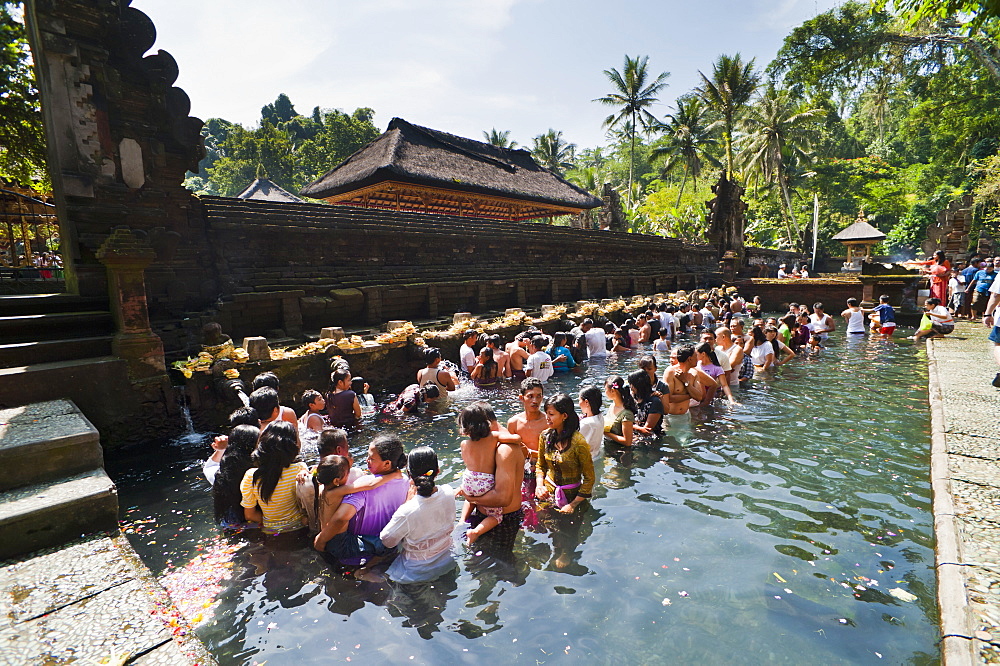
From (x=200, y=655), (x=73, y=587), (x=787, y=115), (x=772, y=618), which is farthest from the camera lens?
(x=787, y=115)

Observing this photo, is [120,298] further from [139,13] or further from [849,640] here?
[849,640]

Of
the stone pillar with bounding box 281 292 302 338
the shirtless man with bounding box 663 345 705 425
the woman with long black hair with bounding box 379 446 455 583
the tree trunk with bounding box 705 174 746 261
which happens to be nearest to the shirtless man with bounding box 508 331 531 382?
the shirtless man with bounding box 663 345 705 425

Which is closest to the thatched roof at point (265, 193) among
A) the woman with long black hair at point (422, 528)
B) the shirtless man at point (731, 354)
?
the shirtless man at point (731, 354)

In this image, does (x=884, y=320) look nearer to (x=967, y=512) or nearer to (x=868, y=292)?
(x=868, y=292)

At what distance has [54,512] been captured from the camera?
3.18m

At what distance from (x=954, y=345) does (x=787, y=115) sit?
3178cm

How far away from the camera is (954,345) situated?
1016 centimetres

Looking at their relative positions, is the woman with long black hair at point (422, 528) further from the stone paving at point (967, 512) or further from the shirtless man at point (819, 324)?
the shirtless man at point (819, 324)

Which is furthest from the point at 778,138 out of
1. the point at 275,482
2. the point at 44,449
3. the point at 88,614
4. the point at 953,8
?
the point at 88,614

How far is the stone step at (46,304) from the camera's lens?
6473 millimetres

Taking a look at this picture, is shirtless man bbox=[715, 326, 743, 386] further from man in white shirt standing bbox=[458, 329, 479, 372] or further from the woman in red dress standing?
the woman in red dress standing

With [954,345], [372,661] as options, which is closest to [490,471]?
[372,661]

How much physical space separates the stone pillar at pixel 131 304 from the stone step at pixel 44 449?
201 cm

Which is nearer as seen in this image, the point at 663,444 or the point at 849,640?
the point at 849,640
